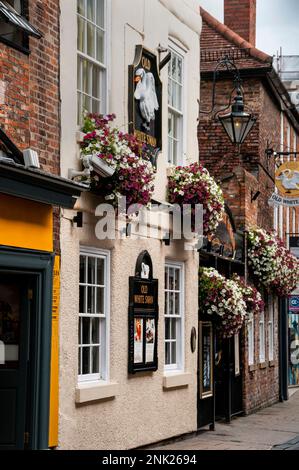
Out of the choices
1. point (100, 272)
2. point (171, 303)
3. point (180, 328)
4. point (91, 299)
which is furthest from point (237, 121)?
point (91, 299)

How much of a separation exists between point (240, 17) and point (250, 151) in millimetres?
5758

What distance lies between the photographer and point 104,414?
43.0 feet

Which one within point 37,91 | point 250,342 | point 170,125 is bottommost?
point 250,342

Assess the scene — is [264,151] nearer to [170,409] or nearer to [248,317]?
[248,317]

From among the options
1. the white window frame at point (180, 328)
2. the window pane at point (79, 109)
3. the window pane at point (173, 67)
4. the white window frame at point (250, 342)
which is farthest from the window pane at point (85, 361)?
the white window frame at point (250, 342)

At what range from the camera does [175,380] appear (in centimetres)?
1577

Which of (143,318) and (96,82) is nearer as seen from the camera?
(96,82)

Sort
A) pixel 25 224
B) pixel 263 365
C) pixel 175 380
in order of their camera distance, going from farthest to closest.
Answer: pixel 263 365, pixel 175 380, pixel 25 224

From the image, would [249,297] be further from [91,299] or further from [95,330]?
[91,299]

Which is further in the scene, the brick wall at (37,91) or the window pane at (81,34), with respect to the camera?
the window pane at (81,34)

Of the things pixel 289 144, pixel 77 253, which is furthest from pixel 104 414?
pixel 289 144

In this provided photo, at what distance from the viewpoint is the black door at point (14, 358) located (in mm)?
11164

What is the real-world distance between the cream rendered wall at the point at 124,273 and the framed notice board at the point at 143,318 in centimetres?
13

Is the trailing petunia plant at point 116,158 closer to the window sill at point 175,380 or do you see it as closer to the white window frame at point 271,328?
the window sill at point 175,380
